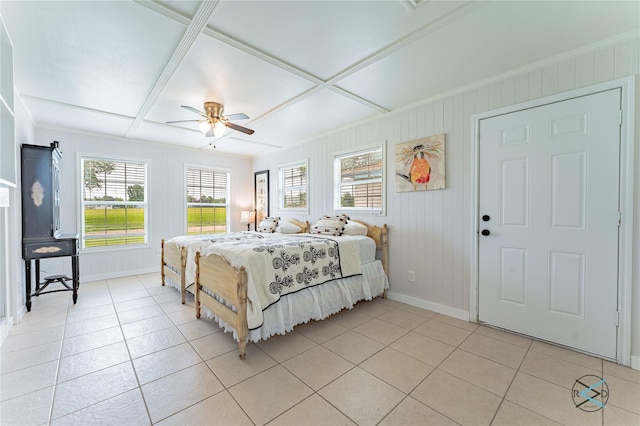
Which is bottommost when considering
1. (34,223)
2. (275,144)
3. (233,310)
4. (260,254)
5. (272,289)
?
(233,310)

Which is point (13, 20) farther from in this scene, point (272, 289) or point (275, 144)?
point (275, 144)

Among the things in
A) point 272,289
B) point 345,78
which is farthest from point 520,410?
point 345,78

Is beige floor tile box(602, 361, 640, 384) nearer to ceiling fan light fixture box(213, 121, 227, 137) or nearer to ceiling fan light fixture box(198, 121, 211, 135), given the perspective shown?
ceiling fan light fixture box(213, 121, 227, 137)

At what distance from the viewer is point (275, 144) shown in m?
5.23

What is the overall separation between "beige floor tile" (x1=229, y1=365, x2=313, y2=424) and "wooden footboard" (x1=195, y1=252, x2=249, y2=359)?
36 centimetres

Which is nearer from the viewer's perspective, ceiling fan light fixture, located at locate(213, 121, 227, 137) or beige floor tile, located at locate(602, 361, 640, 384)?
beige floor tile, located at locate(602, 361, 640, 384)

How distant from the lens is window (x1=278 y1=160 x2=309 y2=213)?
502 cm

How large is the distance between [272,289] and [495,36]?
279 cm

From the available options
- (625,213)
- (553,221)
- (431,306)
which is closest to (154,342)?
(431,306)

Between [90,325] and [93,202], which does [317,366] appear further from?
[93,202]

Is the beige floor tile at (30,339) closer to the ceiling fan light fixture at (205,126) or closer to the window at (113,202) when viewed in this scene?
the window at (113,202)

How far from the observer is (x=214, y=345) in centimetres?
236

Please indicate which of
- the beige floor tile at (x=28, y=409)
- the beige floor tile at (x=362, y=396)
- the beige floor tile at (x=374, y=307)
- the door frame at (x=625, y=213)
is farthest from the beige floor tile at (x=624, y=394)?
the beige floor tile at (x=28, y=409)

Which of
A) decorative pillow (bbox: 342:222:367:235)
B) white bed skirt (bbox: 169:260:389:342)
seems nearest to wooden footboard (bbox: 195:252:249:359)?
white bed skirt (bbox: 169:260:389:342)
